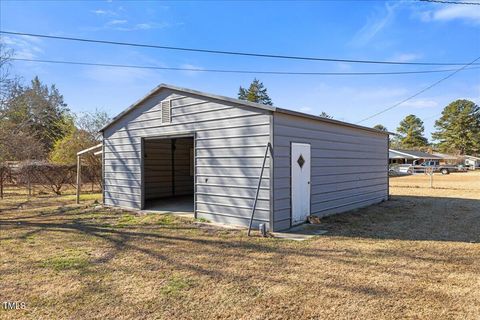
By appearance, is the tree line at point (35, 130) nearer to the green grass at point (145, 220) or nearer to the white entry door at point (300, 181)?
the green grass at point (145, 220)

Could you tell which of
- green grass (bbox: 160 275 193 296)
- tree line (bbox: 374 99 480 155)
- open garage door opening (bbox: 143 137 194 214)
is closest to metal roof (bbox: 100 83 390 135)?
open garage door opening (bbox: 143 137 194 214)

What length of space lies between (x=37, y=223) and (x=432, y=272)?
25.2 feet

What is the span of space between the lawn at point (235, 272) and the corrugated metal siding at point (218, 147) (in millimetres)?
644

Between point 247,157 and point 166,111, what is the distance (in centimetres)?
289

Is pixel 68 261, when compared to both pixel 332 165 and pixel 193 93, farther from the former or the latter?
pixel 332 165

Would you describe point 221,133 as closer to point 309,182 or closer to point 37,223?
point 309,182

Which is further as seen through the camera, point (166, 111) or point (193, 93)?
point (166, 111)

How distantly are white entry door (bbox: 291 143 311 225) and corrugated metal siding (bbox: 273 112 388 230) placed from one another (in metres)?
0.17

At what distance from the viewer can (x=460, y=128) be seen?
54.3 metres

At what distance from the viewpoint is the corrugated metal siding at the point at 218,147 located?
632 cm

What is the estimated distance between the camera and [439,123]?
5753 centimetres

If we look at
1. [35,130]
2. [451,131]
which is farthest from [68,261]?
[451,131]

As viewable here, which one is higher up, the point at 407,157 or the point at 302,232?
the point at 407,157

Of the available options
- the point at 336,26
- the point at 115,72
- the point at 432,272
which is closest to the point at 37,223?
the point at 432,272
